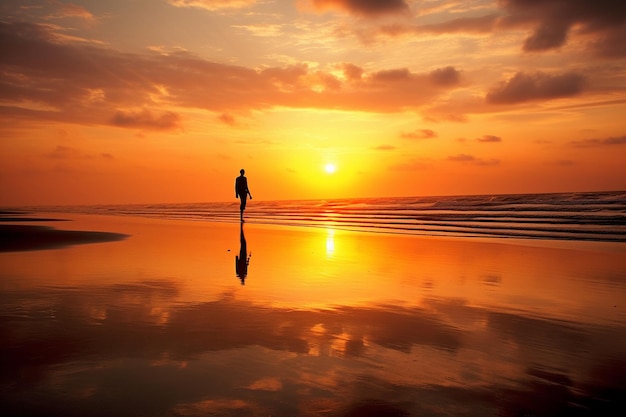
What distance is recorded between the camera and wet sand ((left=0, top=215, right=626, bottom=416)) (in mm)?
3748

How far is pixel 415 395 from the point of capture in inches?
154

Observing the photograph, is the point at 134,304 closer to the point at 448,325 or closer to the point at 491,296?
the point at 448,325

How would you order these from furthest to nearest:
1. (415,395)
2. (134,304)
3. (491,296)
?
1. (491,296)
2. (134,304)
3. (415,395)

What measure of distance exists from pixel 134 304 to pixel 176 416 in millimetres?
3759

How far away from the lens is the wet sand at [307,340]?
3.75 meters

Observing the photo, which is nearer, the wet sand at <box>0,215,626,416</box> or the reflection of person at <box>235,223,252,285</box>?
the wet sand at <box>0,215,626,416</box>

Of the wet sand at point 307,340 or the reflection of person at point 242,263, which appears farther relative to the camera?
the reflection of person at point 242,263

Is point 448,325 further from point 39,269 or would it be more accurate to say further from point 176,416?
point 39,269

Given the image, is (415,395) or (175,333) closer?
(415,395)

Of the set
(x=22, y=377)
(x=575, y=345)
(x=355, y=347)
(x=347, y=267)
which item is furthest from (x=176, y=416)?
(x=347, y=267)

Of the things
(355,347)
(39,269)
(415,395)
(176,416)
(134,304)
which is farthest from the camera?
(39,269)

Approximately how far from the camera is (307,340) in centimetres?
528

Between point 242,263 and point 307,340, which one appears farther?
point 242,263

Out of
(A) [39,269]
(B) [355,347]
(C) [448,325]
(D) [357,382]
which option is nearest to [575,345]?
(C) [448,325]
